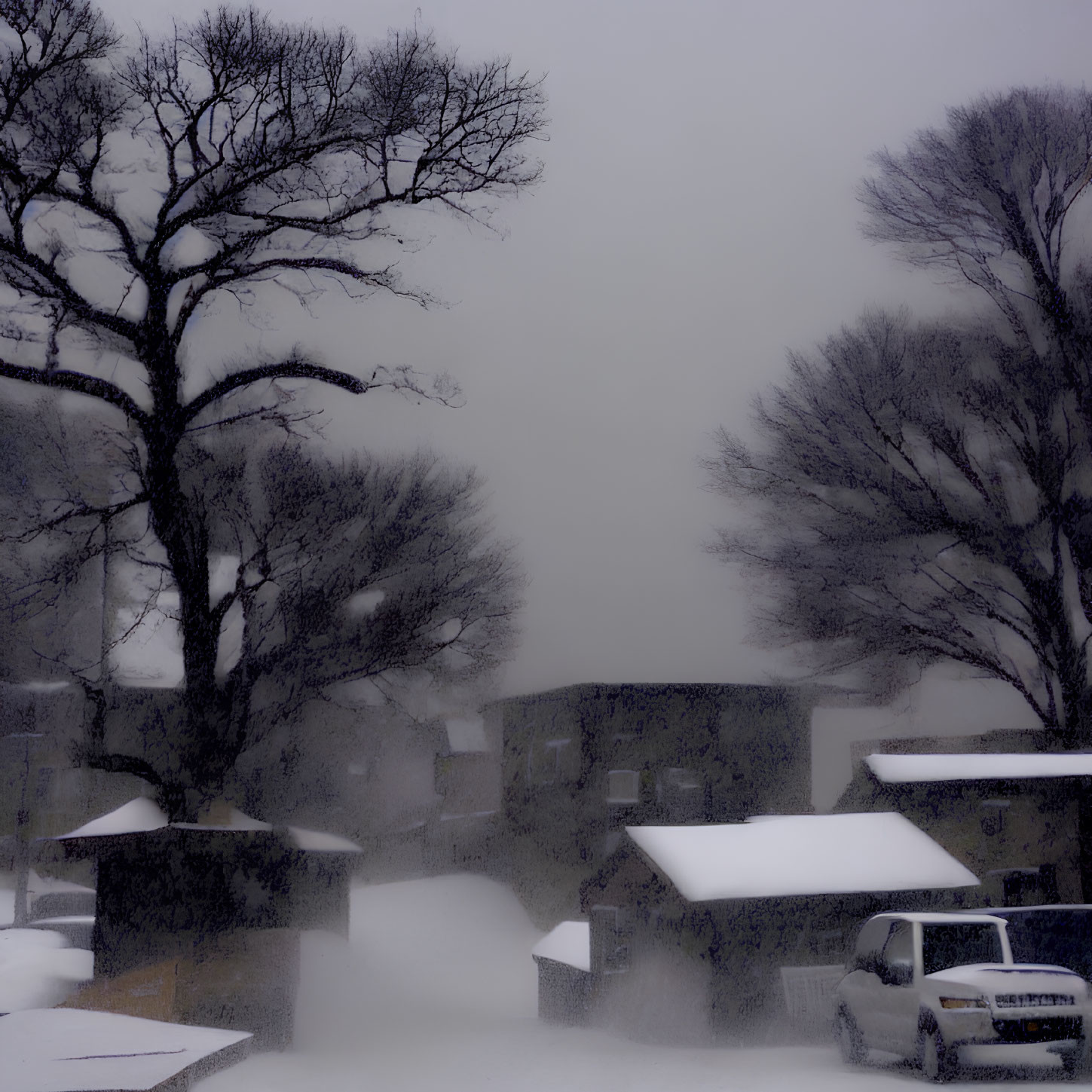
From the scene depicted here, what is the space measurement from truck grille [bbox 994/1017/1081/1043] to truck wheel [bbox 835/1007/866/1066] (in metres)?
1.20

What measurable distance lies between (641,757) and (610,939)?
260 cm

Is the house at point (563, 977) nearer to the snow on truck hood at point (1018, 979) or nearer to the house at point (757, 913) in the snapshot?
the house at point (757, 913)

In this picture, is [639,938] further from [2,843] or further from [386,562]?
[2,843]

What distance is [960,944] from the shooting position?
7.36 metres

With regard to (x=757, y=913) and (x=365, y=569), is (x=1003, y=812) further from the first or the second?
(x=365, y=569)

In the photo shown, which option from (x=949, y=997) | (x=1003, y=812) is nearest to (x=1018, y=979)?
(x=949, y=997)

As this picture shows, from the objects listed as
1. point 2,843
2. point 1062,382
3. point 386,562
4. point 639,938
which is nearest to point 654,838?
point 639,938

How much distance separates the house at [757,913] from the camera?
29.6 ft

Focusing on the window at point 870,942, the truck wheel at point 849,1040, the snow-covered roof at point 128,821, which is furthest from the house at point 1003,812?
the snow-covered roof at point 128,821

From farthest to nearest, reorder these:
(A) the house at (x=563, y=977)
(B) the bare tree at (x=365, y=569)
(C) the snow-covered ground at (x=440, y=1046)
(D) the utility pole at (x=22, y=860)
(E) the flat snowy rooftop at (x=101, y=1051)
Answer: (A) the house at (x=563, y=977) < (B) the bare tree at (x=365, y=569) < (D) the utility pole at (x=22, y=860) < (C) the snow-covered ground at (x=440, y=1046) < (E) the flat snowy rooftop at (x=101, y=1051)

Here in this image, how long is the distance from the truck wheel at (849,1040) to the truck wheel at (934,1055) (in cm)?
73

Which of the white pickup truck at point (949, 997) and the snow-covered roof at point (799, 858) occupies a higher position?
the snow-covered roof at point (799, 858)

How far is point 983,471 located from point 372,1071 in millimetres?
9267

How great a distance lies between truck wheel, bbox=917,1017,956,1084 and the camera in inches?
256
